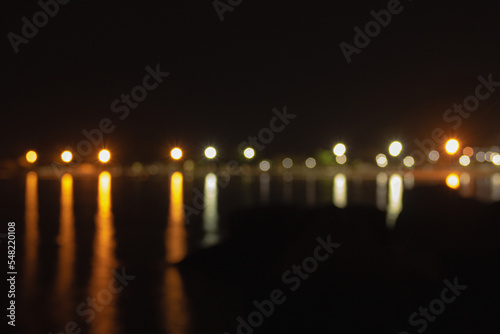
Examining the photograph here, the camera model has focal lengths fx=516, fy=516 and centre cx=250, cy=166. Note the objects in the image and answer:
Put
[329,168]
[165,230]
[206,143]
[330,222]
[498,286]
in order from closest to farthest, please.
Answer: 1. [498,286]
2. [330,222]
3. [165,230]
4. [206,143]
5. [329,168]

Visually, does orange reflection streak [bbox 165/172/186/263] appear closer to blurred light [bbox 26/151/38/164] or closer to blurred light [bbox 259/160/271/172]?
blurred light [bbox 26/151/38/164]

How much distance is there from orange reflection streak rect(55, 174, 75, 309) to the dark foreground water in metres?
0.03

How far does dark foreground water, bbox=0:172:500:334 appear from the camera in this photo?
5.81m

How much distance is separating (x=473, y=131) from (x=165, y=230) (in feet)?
22.5

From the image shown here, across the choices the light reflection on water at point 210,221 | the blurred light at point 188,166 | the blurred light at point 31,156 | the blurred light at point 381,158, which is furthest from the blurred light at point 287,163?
the light reflection on water at point 210,221

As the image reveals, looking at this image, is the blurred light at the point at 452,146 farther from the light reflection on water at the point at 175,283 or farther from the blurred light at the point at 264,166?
the blurred light at the point at 264,166

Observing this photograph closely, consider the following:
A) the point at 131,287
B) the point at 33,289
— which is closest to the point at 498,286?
the point at 131,287

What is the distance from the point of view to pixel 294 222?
9109 millimetres

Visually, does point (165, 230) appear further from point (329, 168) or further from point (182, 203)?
point (329, 168)

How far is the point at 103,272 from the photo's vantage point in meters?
7.76

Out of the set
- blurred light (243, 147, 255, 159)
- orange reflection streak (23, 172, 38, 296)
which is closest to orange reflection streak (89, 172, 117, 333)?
orange reflection streak (23, 172, 38, 296)

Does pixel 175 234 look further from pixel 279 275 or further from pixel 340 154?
pixel 340 154

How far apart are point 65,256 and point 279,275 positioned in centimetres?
395

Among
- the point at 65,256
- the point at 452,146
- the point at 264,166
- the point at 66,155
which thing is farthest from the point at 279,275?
the point at 264,166
